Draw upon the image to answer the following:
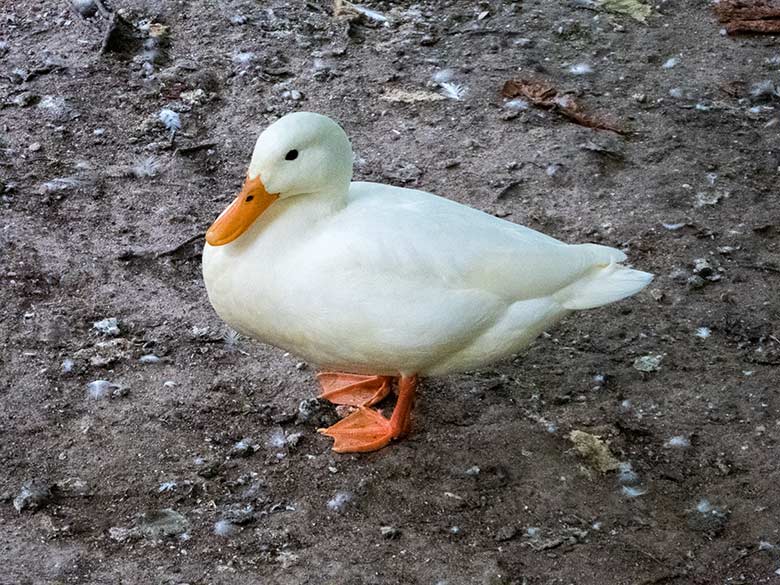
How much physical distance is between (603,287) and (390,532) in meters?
1.01

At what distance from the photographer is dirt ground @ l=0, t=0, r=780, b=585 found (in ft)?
10.7

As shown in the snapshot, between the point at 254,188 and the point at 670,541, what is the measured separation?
1.66m

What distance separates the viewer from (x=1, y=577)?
3.02 meters

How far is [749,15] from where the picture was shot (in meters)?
6.10

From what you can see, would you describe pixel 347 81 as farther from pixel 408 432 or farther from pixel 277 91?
pixel 408 432

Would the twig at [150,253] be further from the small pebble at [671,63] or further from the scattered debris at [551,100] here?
the small pebble at [671,63]

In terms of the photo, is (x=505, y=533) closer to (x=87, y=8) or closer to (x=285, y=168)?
(x=285, y=168)

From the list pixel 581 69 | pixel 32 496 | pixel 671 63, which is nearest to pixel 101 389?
pixel 32 496

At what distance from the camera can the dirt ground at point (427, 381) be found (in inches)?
128

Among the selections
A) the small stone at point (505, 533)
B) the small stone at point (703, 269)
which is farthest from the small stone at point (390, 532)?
the small stone at point (703, 269)

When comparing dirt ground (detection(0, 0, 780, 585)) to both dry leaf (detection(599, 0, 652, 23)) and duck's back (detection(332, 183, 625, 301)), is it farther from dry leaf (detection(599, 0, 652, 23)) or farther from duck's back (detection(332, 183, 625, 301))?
duck's back (detection(332, 183, 625, 301))

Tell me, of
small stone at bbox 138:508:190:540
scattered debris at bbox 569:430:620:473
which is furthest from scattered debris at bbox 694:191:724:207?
small stone at bbox 138:508:190:540

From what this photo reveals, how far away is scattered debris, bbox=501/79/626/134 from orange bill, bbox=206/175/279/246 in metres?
2.47

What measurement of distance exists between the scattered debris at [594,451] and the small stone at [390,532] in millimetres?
736
